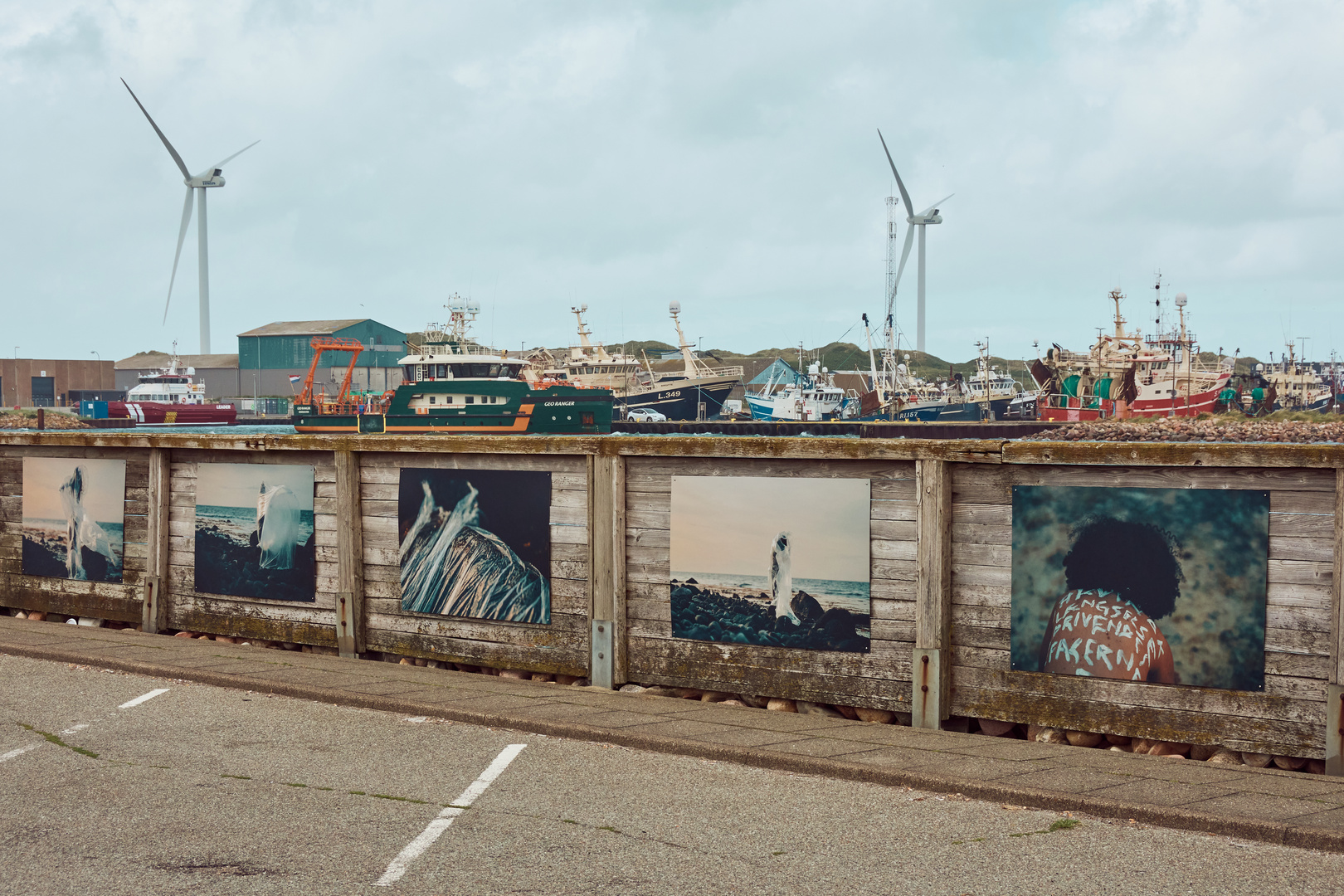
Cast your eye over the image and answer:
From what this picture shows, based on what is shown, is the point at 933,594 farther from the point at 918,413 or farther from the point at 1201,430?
the point at 918,413

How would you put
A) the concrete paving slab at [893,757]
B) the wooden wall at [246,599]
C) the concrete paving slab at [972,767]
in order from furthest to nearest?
the wooden wall at [246,599], the concrete paving slab at [893,757], the concrete paving slab at [972,767]

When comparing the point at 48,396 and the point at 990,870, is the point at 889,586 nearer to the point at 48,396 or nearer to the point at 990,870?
the point at 990,870

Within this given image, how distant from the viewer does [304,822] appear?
5074 millimetres

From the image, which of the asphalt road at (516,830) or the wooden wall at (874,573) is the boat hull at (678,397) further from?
the asphalt road at (516,830)

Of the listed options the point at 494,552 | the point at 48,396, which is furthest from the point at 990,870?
the point at 48,396

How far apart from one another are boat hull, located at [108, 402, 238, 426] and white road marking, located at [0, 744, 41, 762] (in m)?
86.6

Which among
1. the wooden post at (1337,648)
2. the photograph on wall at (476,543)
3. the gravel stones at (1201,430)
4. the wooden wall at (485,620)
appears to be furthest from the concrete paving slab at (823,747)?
the gravel stones at (1201,430)

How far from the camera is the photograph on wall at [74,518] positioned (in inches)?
420

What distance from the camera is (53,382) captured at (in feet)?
423

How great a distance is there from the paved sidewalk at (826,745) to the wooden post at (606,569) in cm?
27

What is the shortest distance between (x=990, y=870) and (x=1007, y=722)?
2333 millimetres

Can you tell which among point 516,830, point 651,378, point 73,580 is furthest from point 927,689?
point 651,378

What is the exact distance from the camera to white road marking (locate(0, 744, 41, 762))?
619 centimetres

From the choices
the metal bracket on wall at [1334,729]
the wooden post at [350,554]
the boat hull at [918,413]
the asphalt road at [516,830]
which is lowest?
the asphalt road at [516,830]
